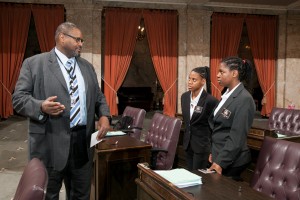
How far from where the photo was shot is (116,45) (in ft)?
24.9

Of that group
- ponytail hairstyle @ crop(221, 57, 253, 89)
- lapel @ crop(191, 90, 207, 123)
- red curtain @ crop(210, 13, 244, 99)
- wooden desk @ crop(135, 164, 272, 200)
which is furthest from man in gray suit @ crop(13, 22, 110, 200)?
red curtain @ crop(210, 13, 244, 99)

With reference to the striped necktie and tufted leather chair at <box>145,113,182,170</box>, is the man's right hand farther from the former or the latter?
tufted leather chair at <box>145,113,182,170</box>

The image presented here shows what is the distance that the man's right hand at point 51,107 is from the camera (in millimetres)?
1768

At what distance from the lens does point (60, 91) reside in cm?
196

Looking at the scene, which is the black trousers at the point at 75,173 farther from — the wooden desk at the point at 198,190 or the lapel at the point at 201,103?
the lapel at the point at 201,103

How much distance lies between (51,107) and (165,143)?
1571 mm

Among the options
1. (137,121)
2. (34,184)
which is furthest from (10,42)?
(34,184)

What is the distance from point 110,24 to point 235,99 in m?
5.85

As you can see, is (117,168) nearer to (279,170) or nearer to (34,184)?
(279,170)

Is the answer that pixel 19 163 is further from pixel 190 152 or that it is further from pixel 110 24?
pixel 110 24

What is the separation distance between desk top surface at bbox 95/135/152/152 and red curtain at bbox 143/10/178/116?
15.8 feet

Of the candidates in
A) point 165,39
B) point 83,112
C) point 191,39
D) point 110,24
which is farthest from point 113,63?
point 83,112

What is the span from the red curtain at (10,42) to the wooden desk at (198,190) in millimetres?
6208

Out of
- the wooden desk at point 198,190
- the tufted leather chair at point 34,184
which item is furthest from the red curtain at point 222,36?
the tufted leather chair at point 34,184
